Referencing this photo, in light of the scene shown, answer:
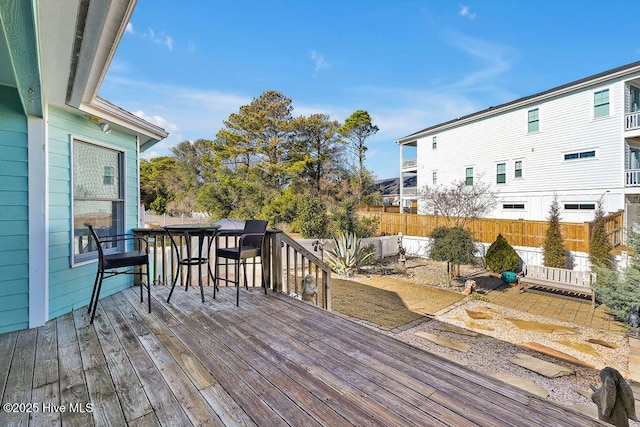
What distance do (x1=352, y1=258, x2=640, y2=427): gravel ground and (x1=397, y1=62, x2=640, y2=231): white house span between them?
703 centimetres

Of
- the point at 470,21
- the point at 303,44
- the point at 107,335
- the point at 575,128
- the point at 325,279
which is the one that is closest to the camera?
the point at 107,335

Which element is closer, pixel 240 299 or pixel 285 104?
pixel 240 299

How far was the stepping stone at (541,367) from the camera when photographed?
4.16 meters

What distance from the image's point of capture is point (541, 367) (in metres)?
4.32

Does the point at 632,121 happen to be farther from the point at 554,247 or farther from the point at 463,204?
the point at 463,204

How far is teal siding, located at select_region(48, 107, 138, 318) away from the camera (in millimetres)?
3215

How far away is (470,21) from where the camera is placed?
10.9 meters

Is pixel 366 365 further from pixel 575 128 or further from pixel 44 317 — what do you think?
pixel 575 128

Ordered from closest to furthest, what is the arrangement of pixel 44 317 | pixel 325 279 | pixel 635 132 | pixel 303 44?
pixel 44 317 < pixel 325 279 < pixel 635 132 < pixel 303 44

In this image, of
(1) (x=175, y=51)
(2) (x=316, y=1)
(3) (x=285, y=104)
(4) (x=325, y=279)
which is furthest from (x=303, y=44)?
(4) (x=325, y=279)

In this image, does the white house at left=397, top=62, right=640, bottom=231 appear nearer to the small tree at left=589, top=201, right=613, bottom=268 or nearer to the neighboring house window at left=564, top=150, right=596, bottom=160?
the neighboring house window at left=564, top=150, right=596, bottom=160

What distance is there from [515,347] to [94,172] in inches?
267

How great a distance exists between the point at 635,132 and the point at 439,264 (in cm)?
763

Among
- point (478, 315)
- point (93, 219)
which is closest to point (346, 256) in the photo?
point (478, 315)
